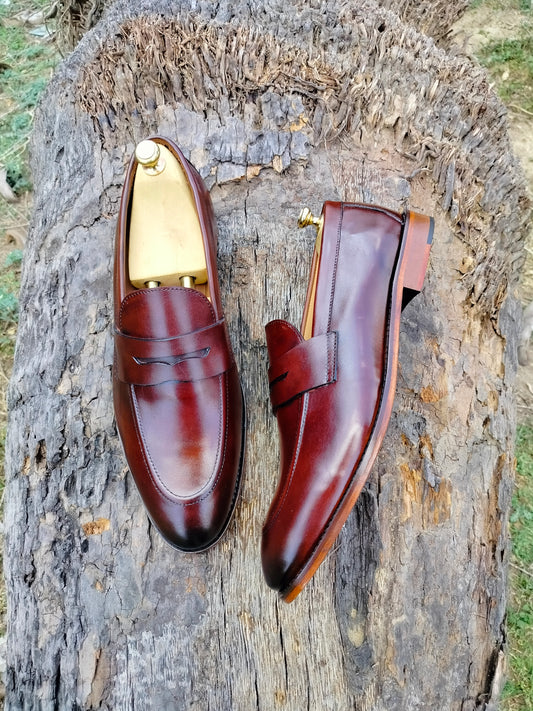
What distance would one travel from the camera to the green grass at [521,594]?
267 centimetres

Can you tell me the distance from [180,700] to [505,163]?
243cm

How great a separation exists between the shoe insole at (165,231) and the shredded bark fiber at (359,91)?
19.7 inches

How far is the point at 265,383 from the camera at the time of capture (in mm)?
1968

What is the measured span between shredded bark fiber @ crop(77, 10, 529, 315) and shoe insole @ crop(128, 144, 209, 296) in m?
0.50

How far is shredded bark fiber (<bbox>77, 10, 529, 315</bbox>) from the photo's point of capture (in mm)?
2326

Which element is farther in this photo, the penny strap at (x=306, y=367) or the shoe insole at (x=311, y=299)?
the shoe insole at (x=311, y=299)

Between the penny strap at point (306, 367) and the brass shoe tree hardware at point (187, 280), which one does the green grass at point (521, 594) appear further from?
the brass shoe tree hardware at point (187, 280)

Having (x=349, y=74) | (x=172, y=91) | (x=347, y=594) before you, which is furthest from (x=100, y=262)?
(x=347, y=594)

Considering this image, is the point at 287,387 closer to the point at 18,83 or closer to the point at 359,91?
the point at 359,91

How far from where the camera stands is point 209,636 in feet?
5.53

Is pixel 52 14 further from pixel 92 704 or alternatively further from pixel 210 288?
pixel 92 704

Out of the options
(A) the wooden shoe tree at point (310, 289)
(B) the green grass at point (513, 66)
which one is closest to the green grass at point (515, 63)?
(B) the green grass at point (513, 66)

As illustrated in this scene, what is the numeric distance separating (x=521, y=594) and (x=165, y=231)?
247cm

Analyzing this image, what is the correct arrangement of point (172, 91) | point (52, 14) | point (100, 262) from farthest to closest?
point (52, 14), point (172, 91), point (100, 262)
